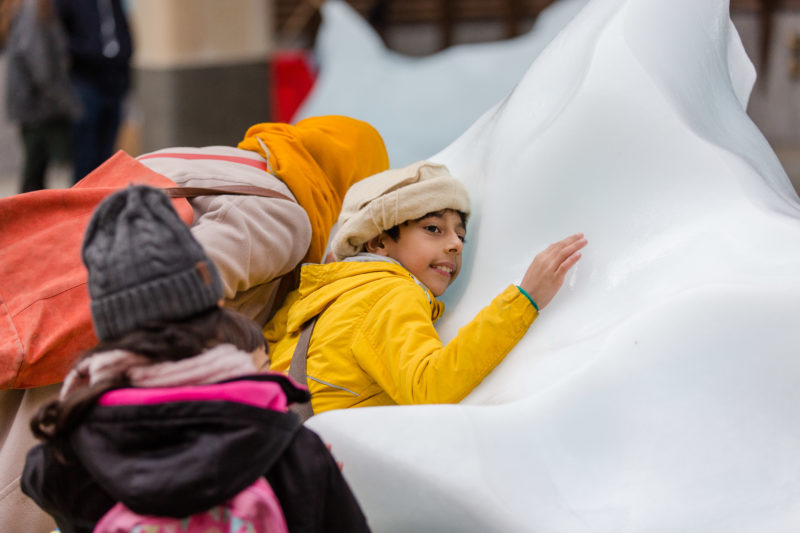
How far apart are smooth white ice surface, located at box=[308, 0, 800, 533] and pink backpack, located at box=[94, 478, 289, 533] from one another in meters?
0.30

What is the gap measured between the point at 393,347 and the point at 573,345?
0.29 meters

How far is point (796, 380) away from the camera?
1.34 meters

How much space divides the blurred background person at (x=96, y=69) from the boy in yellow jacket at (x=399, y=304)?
3.29 metres

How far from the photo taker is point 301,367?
1.69 metres

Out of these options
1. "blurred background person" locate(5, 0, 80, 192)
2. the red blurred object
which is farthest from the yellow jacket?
the red blurred object

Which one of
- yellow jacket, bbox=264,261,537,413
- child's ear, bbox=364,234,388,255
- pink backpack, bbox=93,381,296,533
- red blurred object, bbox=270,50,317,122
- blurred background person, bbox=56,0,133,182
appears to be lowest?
red blurred object, bbox=270,50,317,122

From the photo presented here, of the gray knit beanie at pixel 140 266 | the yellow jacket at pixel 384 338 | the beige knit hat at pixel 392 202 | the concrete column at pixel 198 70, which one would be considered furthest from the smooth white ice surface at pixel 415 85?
the gray knit beanie at pixel 140 266

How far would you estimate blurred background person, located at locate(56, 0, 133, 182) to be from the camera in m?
4.73

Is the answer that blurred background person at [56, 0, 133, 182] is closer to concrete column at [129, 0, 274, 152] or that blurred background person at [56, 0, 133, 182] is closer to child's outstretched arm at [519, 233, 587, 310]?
concrete column at [129, 0, 274, 152]

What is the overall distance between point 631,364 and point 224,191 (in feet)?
2.62

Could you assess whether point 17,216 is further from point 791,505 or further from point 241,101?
point 241,101

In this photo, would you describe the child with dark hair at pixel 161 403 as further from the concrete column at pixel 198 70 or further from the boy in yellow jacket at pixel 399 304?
the concrete column at pixel 198 70

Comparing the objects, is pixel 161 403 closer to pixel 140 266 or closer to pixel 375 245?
pixel 140 266

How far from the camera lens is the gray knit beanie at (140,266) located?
111cm
